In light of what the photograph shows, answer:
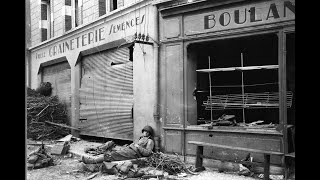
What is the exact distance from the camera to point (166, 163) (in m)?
6.91

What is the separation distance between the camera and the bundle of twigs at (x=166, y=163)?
22.1 feet

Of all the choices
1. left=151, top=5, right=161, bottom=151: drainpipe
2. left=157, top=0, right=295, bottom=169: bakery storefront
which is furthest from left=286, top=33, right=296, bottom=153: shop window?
left=151, top=5, right=161, bottom=151: drainpipe

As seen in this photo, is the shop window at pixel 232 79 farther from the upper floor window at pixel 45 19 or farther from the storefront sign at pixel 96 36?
the upper floor window at pixel 45 19

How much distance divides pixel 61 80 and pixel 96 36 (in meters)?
3.41

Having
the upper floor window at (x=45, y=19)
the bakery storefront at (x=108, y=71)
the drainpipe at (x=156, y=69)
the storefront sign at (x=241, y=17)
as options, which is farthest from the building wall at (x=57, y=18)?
the storefront sign at (x=241, y=17)

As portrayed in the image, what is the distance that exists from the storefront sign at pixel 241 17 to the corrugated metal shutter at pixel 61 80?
23.1 feet

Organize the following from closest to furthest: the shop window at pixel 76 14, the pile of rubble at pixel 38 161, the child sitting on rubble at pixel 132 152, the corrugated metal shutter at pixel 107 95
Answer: the child sitting on rubble at pixel 132 152, the pile of rubble at pixel 38 161, the corrugated metal shutter at pixel 107 95, the shop window at pixel 76 14

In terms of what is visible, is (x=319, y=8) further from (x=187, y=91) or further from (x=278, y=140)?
(x=187, y=91)

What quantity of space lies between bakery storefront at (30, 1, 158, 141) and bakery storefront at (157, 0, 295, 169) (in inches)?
26.7

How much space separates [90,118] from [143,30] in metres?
4.60

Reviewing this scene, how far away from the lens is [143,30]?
8852 mm

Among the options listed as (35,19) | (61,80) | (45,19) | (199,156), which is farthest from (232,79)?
(35,19)

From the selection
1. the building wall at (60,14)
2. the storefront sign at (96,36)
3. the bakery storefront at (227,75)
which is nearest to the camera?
the bakery storefront at (227,75)
